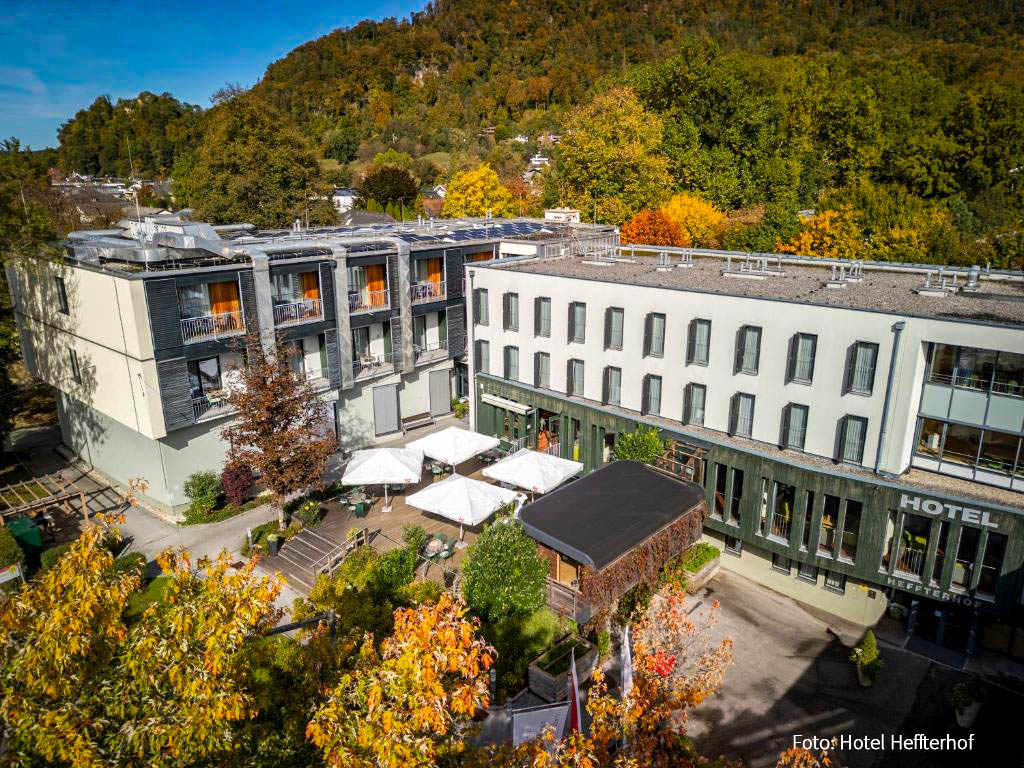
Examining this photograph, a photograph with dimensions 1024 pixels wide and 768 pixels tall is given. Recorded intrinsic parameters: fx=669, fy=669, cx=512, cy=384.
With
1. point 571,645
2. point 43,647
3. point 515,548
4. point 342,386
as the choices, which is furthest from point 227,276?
point 43,647

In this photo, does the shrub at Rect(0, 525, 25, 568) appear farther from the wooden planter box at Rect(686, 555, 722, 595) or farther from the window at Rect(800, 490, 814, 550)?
the window at Rect(800, 490, 814, 550)

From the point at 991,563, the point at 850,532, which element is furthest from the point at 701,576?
the point at 991,563

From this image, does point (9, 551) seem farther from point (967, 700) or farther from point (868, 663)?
point (967, 700)

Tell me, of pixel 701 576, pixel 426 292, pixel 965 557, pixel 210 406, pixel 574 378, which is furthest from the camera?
pixel 426 292

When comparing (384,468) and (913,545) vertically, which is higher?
(913,545)

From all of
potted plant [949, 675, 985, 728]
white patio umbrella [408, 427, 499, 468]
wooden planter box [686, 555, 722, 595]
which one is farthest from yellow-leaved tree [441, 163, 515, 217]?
potted plant [949, 675, 985, 728]

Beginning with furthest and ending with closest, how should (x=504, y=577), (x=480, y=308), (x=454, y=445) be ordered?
(x=480, y=308) < (x=454, y=445) < (x=504, y=577)

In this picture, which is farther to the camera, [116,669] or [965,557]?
[965,557]
